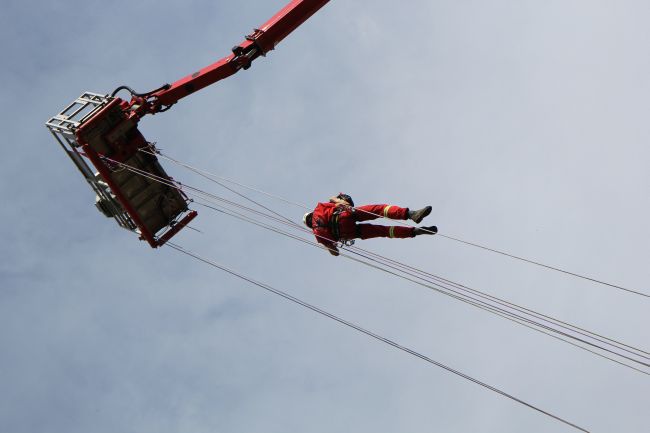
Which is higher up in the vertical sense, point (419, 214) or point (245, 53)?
point (245, 53)

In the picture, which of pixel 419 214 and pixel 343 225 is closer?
pixel 419 214

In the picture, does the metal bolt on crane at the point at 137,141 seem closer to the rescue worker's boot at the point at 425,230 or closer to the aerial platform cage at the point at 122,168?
the aerial platform cage at the point at 122,168

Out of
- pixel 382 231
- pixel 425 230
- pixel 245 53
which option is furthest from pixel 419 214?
pixel 245 53

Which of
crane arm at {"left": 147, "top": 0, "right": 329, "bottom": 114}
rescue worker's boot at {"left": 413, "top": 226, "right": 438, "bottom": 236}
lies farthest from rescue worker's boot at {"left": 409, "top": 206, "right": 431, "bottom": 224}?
crane arm at {"left": 147, "top": 0, "right": 329, "bottom": 114}

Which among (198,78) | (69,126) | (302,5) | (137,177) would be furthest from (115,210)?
(302,5)

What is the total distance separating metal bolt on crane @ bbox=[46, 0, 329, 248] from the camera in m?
14.7

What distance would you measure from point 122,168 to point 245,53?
2850 millimetres

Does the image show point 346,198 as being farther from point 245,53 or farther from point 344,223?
point 245,53

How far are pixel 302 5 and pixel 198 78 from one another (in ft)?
7.74

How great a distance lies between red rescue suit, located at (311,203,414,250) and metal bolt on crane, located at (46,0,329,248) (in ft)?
9.25

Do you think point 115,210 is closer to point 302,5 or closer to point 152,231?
point 152,231

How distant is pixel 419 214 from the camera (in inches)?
512

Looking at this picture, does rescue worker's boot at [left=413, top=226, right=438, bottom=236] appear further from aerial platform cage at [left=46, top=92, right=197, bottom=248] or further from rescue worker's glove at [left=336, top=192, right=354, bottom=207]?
aerial platform cage at [left=46, top=92, right=197, bottom=248]

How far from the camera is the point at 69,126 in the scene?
14.8m
